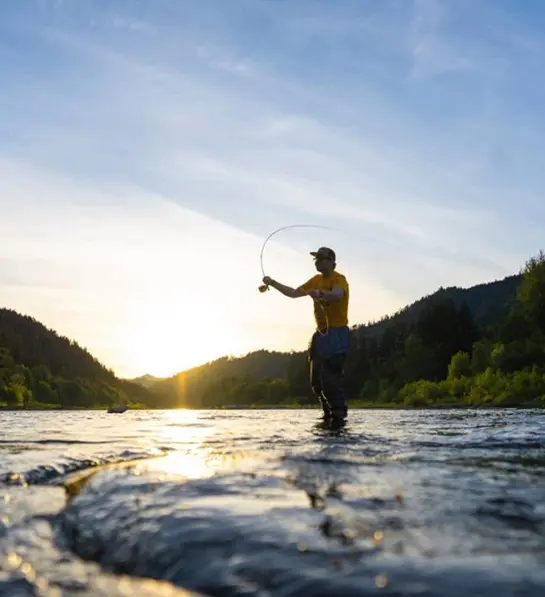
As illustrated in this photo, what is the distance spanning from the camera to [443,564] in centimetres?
198

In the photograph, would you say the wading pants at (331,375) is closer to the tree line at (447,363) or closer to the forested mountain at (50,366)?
the tree line at (447,363)

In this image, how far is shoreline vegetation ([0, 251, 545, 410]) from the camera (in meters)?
51.6

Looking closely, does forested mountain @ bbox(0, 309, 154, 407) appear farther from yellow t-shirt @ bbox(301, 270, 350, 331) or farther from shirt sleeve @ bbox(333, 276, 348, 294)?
shirt sleeve @ bbox(333, 276, 348, 294)

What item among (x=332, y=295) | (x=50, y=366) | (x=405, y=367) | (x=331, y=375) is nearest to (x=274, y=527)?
(x=332, y=295)

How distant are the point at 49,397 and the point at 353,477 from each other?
147 metres

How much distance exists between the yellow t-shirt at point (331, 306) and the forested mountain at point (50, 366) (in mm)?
120717

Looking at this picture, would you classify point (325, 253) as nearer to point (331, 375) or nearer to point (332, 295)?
point (332, 295)

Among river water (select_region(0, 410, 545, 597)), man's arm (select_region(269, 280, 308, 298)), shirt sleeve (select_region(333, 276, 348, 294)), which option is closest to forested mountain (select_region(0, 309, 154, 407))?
man's arm (select_region(269, 280, 308, 298))

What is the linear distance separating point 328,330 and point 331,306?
0.42 metres

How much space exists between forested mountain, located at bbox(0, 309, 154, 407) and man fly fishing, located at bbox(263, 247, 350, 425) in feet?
396

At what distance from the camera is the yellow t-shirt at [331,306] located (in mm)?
11281

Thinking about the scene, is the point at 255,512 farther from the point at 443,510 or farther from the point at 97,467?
the point at 97,467

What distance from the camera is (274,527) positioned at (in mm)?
2498

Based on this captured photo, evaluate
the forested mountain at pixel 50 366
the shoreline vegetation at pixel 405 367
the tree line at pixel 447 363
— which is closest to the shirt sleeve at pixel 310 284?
the shoreline vegetation at pixel 405 367
